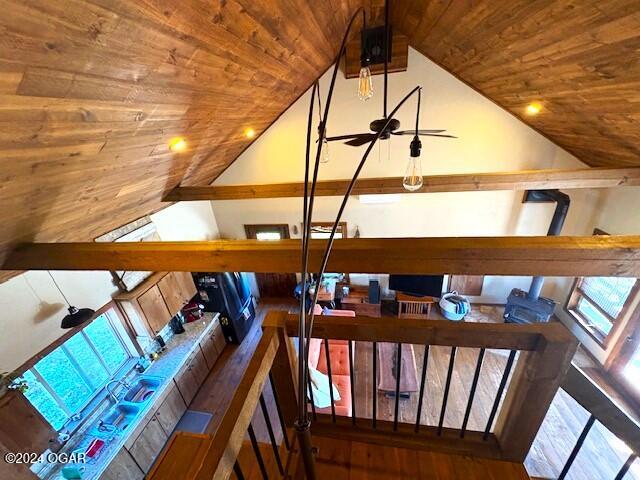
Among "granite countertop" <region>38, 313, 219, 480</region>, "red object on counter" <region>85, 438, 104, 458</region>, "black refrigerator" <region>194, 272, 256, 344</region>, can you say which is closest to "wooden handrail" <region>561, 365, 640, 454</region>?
"granite countertop" <region>38, 313, 219, 480</region>

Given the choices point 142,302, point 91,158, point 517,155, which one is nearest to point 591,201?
point 517,155

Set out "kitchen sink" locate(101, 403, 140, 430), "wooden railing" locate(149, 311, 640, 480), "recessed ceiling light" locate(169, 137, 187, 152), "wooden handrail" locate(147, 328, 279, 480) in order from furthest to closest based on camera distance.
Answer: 1. "kitchen sink" locate(101, 403, 140, 430)
2. "recessed ceiling light" locate(169, 137, 187, 152)
3. "wooden railing" locate(149, 311, 640, 480)
4. "wooden handrail" locate(147, 328, 279, 480)

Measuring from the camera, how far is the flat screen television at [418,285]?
5.39 metres

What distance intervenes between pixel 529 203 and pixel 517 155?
3.41 ft

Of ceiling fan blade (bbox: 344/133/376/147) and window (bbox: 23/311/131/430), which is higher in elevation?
ceiling fan blade (bbox: 344/133/376/147)

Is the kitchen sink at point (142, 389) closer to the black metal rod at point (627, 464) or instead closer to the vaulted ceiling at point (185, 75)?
the vaulted ceiling at point (185, 75)

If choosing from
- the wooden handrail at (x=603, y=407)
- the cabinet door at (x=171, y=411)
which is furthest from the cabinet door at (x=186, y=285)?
the wooden handrail at (x=603, y=407)

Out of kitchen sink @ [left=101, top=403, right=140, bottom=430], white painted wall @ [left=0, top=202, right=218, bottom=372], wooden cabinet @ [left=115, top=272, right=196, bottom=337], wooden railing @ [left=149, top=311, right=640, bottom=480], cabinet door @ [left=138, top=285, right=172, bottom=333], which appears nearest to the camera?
wooden railing @ [left=149, top=311, right=640, bottom=480]

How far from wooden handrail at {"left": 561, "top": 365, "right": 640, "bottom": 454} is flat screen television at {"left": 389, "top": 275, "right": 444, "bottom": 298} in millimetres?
4269

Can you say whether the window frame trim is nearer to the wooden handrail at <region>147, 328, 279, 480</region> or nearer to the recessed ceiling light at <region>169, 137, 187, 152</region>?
the wooden handrail at <region>147, 328, 279, 480</region>

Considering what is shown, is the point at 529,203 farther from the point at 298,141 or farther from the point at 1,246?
the point at 1,246

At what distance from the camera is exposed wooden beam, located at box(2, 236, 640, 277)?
1.30 metres

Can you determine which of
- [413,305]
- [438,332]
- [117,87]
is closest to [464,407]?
[413,305]

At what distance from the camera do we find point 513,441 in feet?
4.31
